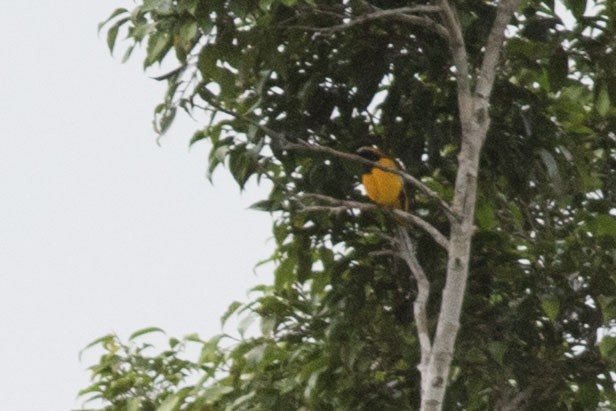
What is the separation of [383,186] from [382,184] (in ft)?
0.11

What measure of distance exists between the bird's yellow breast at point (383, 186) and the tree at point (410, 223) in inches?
2.2

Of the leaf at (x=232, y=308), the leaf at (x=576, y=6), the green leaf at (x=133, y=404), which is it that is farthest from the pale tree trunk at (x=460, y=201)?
the green leaf at (x=133, y=404)

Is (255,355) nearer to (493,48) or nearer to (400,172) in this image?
(400,172)

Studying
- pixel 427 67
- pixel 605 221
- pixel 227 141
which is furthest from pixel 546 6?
pixel 227 141

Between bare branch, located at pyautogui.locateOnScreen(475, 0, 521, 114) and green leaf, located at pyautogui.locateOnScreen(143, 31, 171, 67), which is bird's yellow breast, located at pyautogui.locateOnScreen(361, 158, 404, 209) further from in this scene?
green leaf, located at pyautogui.locateOnScreen(143, 31, 171, 67)

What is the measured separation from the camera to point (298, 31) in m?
3.68

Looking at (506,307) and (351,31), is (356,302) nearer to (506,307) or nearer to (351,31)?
(506,307)

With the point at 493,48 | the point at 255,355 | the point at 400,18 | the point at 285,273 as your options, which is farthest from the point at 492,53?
the point at 255,355

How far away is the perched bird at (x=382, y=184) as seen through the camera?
3.79 metres

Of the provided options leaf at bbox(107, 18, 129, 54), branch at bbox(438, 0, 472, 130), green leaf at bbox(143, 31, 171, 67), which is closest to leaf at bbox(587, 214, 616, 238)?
branch at bbox(438, 0, 472, 130)

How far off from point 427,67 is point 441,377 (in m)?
1.04

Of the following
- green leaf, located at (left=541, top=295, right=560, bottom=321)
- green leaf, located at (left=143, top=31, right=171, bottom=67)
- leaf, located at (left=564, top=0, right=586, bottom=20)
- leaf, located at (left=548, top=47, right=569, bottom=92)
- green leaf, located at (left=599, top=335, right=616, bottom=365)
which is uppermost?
leaf, located at (left=564, top=0, right=586, bottom=20)

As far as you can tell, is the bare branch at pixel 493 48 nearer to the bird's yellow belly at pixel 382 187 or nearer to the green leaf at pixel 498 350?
the bird's yellow belly at pixel 382 187

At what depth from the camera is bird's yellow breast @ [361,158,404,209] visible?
386 centimetres
